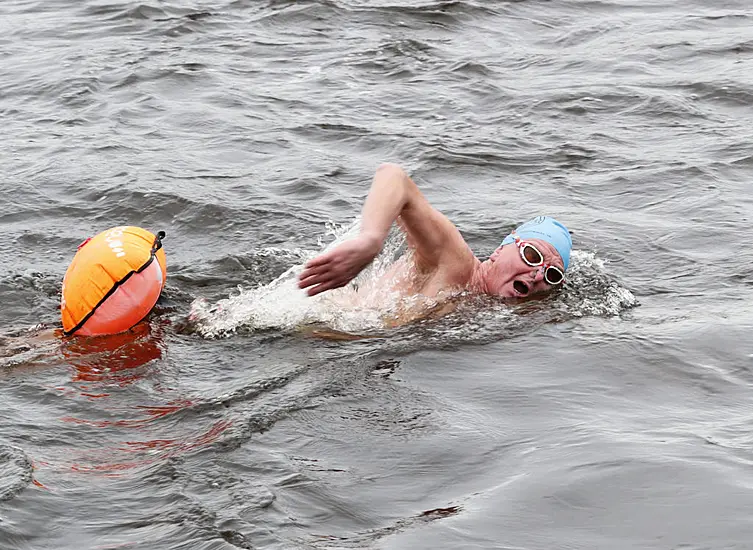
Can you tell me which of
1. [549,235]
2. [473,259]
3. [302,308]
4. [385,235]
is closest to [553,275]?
[549,235]

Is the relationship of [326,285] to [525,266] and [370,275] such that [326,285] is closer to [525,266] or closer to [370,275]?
[370,275]

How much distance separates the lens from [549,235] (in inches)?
309

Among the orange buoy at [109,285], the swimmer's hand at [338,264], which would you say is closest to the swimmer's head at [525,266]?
the swimmer's hand at [338,264]

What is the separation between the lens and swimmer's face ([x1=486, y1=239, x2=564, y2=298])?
771cm

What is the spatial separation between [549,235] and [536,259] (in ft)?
A: 0.81

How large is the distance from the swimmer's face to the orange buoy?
7.42ft

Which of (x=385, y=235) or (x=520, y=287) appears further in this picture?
(x=520, y=287)

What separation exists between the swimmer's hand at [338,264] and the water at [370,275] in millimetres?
747

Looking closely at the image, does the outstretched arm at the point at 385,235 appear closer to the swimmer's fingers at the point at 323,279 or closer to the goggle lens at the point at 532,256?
the swimmer's fingers at the point at 323,279

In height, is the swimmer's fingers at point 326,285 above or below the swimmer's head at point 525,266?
above

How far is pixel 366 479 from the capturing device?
205 inches


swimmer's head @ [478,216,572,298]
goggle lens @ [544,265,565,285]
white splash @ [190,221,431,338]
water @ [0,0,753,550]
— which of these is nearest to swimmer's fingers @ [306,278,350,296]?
water @ [0,0,753,550]

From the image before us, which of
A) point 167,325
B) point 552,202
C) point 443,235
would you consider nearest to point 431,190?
point 552,202

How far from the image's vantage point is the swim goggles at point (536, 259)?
7.69 m
